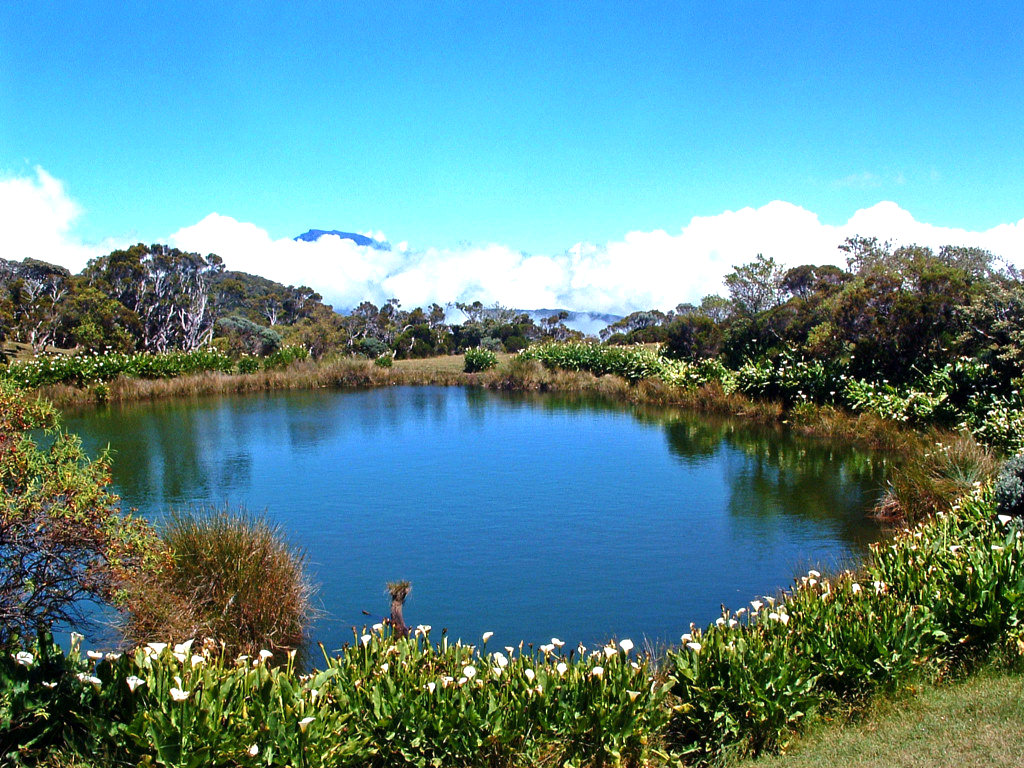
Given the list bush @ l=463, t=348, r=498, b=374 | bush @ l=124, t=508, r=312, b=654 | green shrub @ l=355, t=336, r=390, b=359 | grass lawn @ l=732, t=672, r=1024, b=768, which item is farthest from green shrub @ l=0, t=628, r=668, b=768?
green shrub @ l=355, t=336, r=390, b=359

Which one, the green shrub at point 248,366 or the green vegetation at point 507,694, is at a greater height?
the green shrub at point 248,366

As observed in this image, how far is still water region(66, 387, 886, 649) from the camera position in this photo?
903 centimetres

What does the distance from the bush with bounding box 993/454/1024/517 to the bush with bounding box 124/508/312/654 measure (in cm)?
712

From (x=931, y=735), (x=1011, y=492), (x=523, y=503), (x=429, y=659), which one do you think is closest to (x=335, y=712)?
(x=429, y=659)

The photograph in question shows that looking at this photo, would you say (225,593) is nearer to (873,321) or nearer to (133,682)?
(133,682)

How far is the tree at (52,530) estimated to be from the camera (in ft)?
16.0

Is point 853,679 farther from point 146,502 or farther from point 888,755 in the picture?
point 146,502

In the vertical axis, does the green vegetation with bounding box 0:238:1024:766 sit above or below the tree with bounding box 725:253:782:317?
below

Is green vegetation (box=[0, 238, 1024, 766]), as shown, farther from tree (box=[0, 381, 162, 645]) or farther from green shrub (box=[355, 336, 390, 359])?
green shrub (box=[355, 336, 390, 359])

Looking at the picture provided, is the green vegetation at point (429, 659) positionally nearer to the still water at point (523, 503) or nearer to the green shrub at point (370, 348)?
the still water at point (523, 503)

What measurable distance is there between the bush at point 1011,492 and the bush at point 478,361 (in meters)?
28.1

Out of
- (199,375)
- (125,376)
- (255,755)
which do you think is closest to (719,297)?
(199,375)

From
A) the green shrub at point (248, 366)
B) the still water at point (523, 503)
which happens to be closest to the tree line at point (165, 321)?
the green shrub at point (248, 366)

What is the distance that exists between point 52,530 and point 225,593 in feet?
9.61
